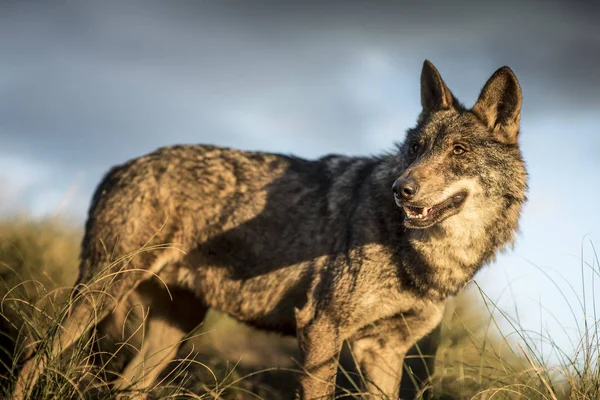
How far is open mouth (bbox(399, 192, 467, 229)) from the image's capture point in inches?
139

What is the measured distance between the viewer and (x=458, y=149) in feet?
12.5

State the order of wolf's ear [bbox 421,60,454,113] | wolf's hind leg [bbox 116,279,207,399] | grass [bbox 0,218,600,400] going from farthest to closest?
1. wolf's hind leg [bbox 116,279,207,399]
2. wolf's ear [bbox 421,60,454,113]
3. grass [bbox 0,218,600,400]

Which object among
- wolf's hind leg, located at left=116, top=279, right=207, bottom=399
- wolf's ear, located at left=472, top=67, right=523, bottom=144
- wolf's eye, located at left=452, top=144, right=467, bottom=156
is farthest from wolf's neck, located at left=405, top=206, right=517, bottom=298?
wolf's hind leg, located at left=116, top=279, right=207, bottom=399

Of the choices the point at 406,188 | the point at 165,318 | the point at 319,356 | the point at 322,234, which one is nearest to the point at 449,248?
the point at 406,188

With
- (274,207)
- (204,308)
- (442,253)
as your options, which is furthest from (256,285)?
(442,253)

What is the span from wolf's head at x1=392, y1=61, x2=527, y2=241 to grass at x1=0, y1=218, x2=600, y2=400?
2.25 feet

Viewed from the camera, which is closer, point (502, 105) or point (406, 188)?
point (406, 188)

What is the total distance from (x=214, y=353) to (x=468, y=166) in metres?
4.01

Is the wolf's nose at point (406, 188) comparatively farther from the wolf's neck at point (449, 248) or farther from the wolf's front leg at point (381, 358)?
the wolf's front leg at point (381, 358)

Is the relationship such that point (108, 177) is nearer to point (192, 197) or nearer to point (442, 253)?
point (192, 197)

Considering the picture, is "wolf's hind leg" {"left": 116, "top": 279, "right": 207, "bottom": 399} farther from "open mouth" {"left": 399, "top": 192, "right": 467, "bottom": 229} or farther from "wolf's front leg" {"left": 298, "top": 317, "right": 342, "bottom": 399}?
"open mouth" {"left": 399, "top": 192, "right": 467, "bottom": 229}

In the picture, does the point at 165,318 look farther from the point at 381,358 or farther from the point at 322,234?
the point at 381,358

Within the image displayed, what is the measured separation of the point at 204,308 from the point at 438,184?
282 centimetres

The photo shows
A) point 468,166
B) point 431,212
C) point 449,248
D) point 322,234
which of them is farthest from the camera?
point 322,234
